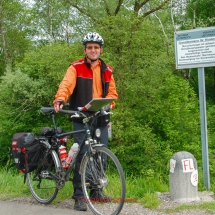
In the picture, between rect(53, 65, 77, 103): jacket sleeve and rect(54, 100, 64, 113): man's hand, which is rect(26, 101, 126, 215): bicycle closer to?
rect(54, 100, 64, 113): man's hand

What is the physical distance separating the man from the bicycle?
165 millimetres

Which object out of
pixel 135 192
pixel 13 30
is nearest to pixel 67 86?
pixel 135 192

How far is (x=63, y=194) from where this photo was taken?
5.18m

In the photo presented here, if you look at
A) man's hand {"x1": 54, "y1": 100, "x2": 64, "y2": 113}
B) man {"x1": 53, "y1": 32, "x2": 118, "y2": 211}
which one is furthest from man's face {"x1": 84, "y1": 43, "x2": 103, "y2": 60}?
man's hand {"x1": 54, "y1": 100, "x2": 64, "y2": 113}

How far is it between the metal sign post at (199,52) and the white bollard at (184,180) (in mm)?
717

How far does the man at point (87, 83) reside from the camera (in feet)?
15.5

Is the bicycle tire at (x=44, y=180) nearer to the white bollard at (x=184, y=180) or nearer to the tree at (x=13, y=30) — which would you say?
the white bollard at (x=184, y=180)

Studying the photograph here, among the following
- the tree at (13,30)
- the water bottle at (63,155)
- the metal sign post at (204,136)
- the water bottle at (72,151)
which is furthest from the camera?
the tree at (13,30)

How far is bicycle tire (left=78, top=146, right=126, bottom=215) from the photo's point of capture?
4.21 m

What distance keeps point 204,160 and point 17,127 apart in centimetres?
1216

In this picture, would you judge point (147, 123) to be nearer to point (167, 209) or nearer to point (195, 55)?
point (195, 55)

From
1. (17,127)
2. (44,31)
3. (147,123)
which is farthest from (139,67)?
(44,31)

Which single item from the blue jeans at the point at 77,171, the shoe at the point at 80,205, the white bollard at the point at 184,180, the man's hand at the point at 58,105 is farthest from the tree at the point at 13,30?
the white bollard at the point at 184,180

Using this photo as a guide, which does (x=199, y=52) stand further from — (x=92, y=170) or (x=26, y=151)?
(x=26, y=151)
